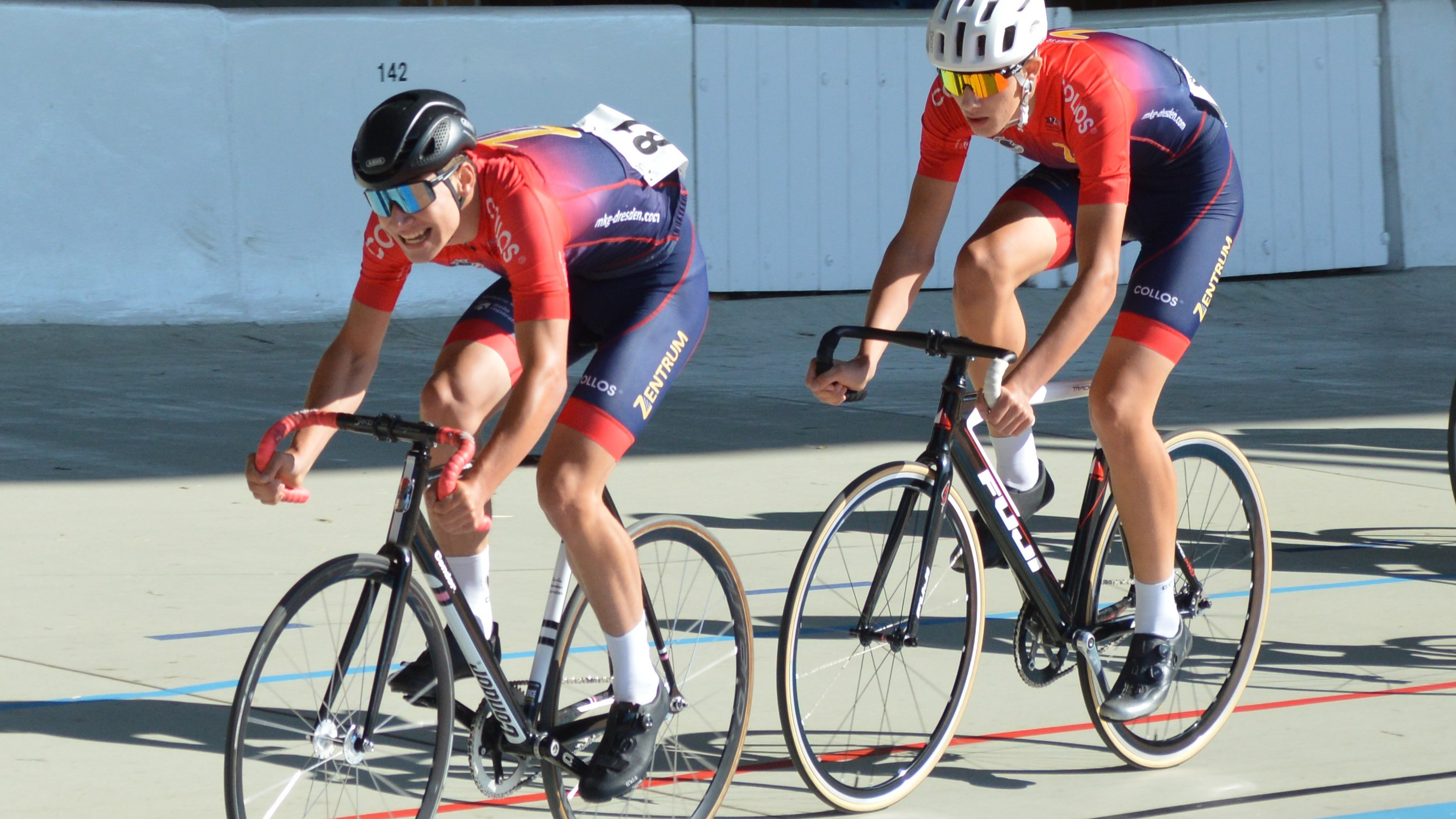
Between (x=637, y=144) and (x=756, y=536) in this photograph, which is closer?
(x=637, y=144)

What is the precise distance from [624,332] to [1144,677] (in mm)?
1499

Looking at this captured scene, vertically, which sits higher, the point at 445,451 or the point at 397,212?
the point at 397,212

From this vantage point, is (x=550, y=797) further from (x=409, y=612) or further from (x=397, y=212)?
(x=397, y=212)

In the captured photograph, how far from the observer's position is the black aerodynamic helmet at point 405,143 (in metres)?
3.61

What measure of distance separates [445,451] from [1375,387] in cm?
817

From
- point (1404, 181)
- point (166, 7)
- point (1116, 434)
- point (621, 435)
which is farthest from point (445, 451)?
point (1404, 181)

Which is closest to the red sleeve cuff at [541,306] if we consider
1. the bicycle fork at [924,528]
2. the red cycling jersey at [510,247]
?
the red cycling jersey at [510,247]

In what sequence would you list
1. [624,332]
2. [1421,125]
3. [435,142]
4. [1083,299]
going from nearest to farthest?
[435,142] → [624,332] → [1083,299] → [1421,125]

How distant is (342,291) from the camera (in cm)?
1263

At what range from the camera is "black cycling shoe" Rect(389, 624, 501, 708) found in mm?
3979

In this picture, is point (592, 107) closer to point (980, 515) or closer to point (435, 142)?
point (980, 515)

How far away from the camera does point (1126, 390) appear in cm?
454

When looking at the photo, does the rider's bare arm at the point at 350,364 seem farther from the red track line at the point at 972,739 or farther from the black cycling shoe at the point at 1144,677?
the black cycling shoe at the point at 1144,677

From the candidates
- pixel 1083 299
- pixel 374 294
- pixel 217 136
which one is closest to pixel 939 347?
pixel 1083 299
